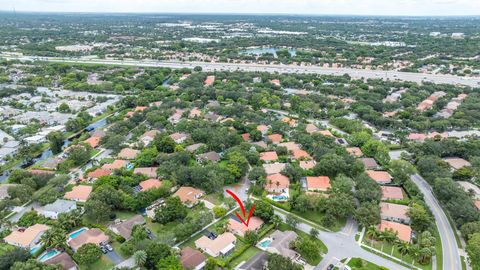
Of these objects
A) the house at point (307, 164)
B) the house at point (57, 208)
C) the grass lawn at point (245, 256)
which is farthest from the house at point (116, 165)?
the house at point (307, 164)

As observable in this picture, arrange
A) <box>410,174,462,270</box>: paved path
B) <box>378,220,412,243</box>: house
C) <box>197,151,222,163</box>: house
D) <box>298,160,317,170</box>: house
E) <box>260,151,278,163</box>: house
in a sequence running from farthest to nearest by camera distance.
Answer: <box>260,151,278,163</box>: house < <box>197,151,222,163</box>: house < <box>298,160,317,170</box>: house < <box>378,220,412,243</box>: house < <box>410,174,462,270</box>: paved path

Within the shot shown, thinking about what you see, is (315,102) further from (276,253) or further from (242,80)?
(276,253)

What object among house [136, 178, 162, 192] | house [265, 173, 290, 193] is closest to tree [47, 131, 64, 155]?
Answer: house [136, 178, 162, 192]

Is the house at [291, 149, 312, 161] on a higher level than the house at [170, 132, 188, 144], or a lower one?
lower

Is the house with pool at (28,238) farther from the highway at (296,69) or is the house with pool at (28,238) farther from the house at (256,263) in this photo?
the highway at (296,69)

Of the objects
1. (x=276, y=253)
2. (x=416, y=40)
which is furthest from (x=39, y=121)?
(x=416, y=40)

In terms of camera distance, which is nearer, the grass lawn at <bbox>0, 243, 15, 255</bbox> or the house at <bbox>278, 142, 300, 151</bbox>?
the grass lawn at <bbox>0, 243, 15, 255</bbox>

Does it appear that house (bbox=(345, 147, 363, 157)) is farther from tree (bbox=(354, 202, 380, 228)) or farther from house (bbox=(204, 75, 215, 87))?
house (bbox=(204, 75, 215, 87))
